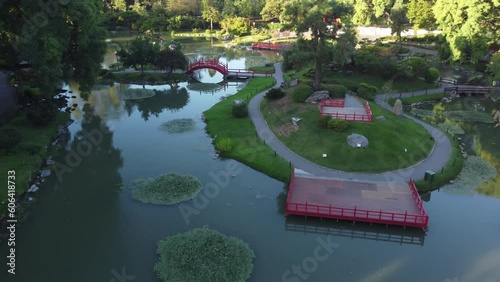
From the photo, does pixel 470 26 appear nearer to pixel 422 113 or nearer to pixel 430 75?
Result: pixel 430 75

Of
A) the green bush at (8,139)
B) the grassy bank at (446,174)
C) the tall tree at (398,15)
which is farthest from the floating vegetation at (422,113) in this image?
the green bush at (8,139)

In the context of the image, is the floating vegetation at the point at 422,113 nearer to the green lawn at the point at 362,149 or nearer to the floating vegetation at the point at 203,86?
the green lawn at the point at 362,149

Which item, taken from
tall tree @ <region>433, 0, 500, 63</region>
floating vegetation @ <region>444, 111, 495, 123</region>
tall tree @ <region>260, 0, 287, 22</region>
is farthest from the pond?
tall tree @ <region>260, 0, 287, 22</region>

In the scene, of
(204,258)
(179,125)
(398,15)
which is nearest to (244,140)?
(179,125)

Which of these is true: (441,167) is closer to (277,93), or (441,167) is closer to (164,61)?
(277,93)

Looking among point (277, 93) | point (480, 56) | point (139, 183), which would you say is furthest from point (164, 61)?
point (480, 56)

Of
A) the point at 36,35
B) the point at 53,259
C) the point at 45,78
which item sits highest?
the point at 36,35
